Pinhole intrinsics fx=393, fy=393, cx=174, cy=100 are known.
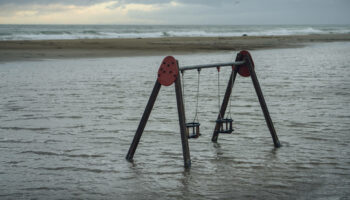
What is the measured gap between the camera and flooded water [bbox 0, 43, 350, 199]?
185 inches

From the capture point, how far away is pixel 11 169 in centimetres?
533

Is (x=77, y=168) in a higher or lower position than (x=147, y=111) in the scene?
lower

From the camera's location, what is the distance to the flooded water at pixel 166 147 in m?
4.70

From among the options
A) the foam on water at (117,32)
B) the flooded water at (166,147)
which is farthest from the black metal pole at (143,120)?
the foam on water at (117,32)

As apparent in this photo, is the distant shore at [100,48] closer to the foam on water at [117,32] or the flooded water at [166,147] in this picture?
the foam on water at [117,32]

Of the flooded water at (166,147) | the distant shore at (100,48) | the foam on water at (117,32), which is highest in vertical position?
the foam on water at (117,32)

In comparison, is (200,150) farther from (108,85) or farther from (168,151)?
(108,85)

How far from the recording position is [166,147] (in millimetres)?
6344

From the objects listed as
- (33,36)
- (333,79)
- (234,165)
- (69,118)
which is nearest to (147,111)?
(234,165)

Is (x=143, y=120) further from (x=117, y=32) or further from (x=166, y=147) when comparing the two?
(x=117, y=32)

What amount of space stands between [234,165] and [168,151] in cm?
113

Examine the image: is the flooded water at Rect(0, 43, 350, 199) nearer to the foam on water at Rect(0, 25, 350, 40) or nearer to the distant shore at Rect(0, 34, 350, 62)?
the distant shore at Rect(0, 34, 350, 62)

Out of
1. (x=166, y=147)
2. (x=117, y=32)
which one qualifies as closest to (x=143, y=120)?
(x=166, y=147)

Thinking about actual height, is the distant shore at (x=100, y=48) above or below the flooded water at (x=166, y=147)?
above
